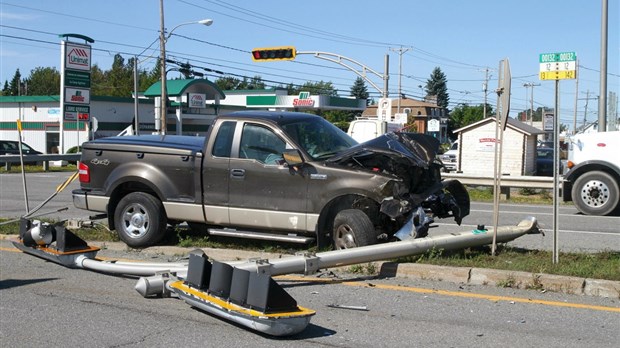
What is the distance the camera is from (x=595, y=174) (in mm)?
15094

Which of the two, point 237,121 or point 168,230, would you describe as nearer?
point 237,121

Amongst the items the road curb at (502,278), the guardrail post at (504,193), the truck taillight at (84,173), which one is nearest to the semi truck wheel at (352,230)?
the road curb at (502,278)

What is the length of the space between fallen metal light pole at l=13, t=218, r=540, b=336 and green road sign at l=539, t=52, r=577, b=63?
6.73ft

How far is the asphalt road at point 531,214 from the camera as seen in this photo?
410 inches

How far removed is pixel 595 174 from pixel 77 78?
3169 centimetres

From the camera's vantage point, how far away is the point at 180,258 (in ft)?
28.3

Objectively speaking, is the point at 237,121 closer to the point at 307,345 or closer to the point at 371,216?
the point at 371,216

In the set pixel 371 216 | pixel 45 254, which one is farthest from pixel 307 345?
pixel 45 254

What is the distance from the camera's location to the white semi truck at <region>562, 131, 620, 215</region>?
1498cm

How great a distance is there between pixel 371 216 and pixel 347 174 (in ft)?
1.87

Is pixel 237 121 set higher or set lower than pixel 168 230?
higher

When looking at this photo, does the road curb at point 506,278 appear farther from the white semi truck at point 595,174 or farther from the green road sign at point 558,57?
the white semi truck at point 595,174

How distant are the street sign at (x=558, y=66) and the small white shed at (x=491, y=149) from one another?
17556mm

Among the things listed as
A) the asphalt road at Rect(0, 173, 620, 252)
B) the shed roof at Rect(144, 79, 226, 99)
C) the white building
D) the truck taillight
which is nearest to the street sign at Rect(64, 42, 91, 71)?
the white building
